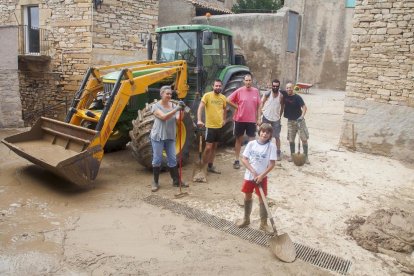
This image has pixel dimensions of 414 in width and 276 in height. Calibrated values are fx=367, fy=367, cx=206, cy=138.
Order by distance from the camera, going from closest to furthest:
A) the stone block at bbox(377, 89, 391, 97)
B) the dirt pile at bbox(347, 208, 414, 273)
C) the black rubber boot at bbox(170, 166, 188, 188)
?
the dirt pile at bbox(347, 208, 414, 273) < the black rubber boot at bbox(170, 166, 188, 188) < the stone block at bbox(377, 89, 391, 97)

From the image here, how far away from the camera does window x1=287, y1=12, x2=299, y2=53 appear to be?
53.5 ft

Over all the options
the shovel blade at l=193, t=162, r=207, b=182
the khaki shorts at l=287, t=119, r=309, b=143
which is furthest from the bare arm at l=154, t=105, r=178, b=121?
the khaki shorts at l=287, t=119, r=309, b=143

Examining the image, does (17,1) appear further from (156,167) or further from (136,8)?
(156,167)

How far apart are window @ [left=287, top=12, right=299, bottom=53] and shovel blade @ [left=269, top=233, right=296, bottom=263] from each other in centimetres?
1389

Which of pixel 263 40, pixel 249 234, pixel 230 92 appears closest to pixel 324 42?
pixel 263 40

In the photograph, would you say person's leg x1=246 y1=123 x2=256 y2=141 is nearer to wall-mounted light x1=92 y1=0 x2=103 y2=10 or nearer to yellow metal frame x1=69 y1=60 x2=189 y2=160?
yellow metal frame x1=69 y1=60 x2=189 y2=160

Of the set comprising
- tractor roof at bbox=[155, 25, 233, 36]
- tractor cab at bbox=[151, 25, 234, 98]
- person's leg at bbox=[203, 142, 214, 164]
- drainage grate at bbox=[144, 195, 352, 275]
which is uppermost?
tractor roof at bbox=[155, 25, 233, 36]

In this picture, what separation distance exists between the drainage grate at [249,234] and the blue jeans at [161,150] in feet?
1.67

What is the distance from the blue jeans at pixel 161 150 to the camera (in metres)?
5.25

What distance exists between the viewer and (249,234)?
4.17m

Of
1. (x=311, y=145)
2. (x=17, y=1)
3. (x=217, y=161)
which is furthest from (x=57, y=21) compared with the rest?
(x=311, y=145)

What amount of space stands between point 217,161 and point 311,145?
259cm

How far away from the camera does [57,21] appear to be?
1136cm

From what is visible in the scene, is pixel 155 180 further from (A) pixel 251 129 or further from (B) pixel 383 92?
(B) pixel 383 92
